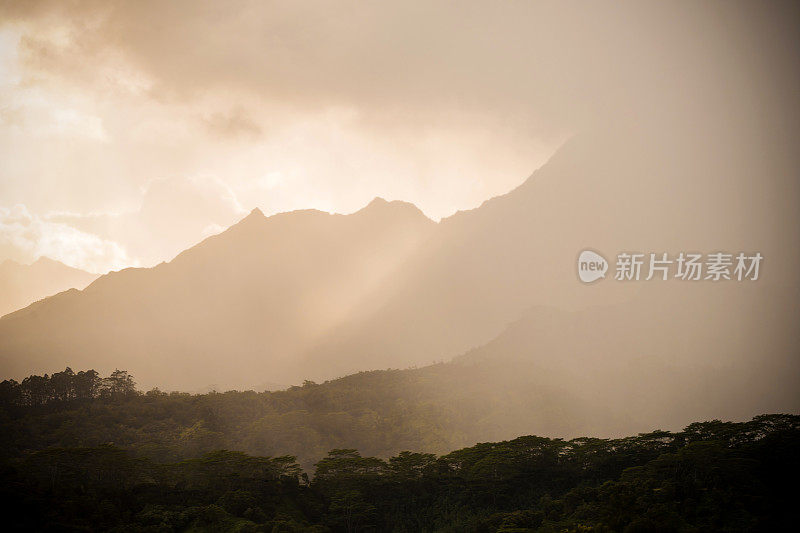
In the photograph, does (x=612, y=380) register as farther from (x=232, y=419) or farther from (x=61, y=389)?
(x=61, y=389)

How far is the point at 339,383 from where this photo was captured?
114938mm

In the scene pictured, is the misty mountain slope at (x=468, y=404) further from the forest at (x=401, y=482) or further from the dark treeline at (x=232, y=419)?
the forest at (x=401, y=482)

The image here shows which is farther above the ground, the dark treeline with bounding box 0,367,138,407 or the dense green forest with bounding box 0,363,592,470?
the dark treeline with bounding box 0,367,138,407

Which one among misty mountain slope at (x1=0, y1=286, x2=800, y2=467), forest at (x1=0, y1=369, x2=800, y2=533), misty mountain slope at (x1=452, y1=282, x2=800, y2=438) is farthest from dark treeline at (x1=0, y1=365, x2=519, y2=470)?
misty mountain slope at (x1=452, y1=282, x2=800, y2=438)

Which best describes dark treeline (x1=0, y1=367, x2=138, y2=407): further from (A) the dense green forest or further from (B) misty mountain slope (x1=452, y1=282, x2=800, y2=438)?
(B) misty mountain slope (x1=452, y1=282, x2=800, y2=438)

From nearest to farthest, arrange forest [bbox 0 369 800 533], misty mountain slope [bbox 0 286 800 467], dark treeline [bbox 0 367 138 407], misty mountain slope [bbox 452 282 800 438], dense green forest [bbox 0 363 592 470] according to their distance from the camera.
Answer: forest [bbox 0 369 800 533] → dense green forest [bbox 0 363 592 470] → misty mountain slope [bbox 0 286 800 467] → dark treeline [bbox 0 367 138 407] → misty mountain slope [bbox 452 282 800 438]

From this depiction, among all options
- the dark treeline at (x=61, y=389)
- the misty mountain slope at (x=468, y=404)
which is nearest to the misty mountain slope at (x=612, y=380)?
the misty mountain slope at (x=468, y=404)

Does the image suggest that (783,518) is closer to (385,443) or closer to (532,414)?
(385,443)

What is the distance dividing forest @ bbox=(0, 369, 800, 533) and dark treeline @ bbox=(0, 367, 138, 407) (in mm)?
2757

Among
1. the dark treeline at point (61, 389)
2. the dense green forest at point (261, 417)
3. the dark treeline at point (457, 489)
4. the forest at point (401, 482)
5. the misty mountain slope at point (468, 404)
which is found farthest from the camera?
the dark treeline at point (61, 389)

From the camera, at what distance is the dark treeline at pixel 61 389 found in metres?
78.2

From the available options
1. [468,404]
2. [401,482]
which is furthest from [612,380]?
[401,482]

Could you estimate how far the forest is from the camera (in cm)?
3484

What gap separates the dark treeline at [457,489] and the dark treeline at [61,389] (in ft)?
127
